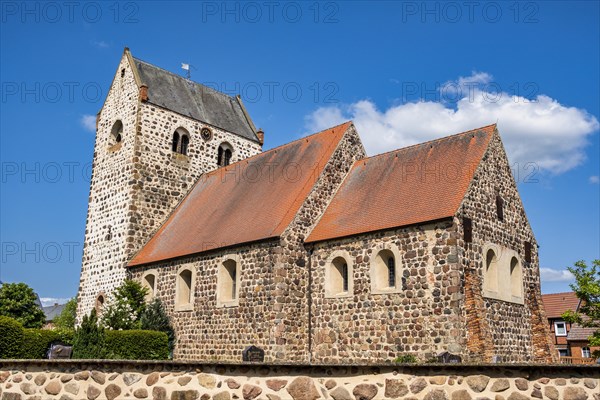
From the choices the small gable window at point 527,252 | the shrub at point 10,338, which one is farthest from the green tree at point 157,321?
the small gable window at point 527,252

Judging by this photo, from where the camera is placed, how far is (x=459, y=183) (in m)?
17.9

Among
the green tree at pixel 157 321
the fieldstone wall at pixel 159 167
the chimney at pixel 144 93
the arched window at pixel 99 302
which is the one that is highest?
the chimney at pixel 144 93

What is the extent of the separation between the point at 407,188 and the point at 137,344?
36.5 ft

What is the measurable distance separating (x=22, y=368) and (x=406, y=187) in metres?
13.1

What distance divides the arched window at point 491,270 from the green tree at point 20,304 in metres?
30.4

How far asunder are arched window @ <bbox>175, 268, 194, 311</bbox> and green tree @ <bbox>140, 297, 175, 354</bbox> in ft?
2.62

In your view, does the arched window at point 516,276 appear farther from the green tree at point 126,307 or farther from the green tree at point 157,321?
the green tree at point 126,307

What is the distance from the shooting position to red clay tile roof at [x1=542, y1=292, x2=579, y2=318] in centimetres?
4456

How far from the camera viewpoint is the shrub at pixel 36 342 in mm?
19859

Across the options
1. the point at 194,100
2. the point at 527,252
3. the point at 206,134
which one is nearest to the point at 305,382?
the point at 527,252

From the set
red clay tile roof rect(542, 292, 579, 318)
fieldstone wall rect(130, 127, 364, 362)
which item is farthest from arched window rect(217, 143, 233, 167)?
red clay tile roof rect(542, 292, 579, 318)

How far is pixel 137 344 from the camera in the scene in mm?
20578

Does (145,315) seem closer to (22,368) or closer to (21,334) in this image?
(21,334)

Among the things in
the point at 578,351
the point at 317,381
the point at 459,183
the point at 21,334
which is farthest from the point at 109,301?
the point at 578,351
